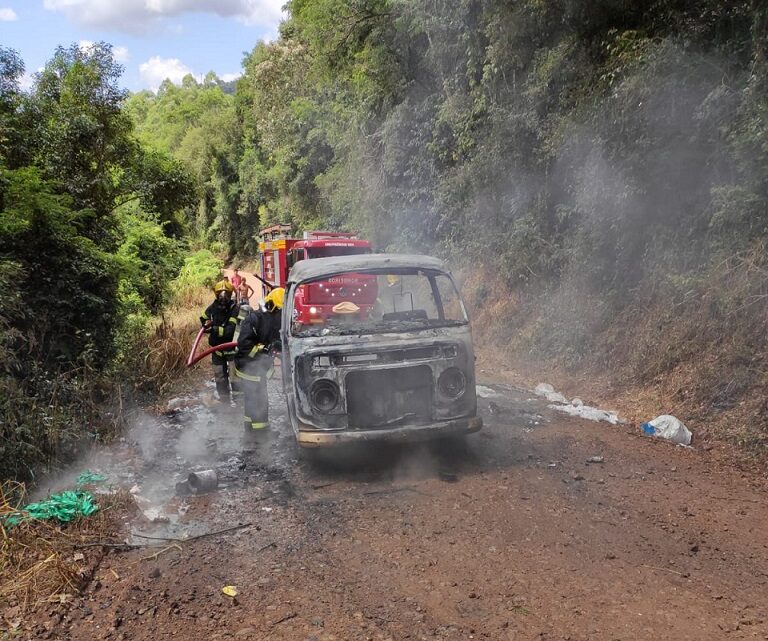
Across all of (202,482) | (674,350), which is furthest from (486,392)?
(202,482)

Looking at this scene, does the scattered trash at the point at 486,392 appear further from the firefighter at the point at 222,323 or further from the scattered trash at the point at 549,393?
the firefighter at the point at 222,323

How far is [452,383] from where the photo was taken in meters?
5.38

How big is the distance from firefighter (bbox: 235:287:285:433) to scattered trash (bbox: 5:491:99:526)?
2239 mm

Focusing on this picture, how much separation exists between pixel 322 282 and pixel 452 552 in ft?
23.0

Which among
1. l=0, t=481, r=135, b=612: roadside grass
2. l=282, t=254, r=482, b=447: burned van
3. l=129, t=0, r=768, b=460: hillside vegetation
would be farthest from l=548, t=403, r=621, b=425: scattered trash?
l=0, t=481, r=135, b=612: roadside grass

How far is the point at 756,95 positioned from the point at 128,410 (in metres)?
8.10

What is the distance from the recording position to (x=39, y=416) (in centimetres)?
561

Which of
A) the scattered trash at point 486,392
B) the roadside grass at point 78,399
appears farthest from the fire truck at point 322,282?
the roadside grass at point 78,399

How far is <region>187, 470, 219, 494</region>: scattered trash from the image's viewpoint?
530 centimetres

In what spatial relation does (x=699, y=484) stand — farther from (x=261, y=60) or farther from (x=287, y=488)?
(x=261, y=60)

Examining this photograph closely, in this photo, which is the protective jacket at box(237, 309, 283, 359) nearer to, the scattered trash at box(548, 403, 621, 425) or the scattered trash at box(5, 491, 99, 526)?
the scattered trash at box(5, 491, 99, 526)

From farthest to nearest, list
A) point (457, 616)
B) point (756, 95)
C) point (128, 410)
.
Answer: point (128, 410) → point (756, 95) → point (457, 616)

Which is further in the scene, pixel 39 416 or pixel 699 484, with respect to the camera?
pixel 39 416

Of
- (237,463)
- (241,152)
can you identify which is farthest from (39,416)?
(241,152)
